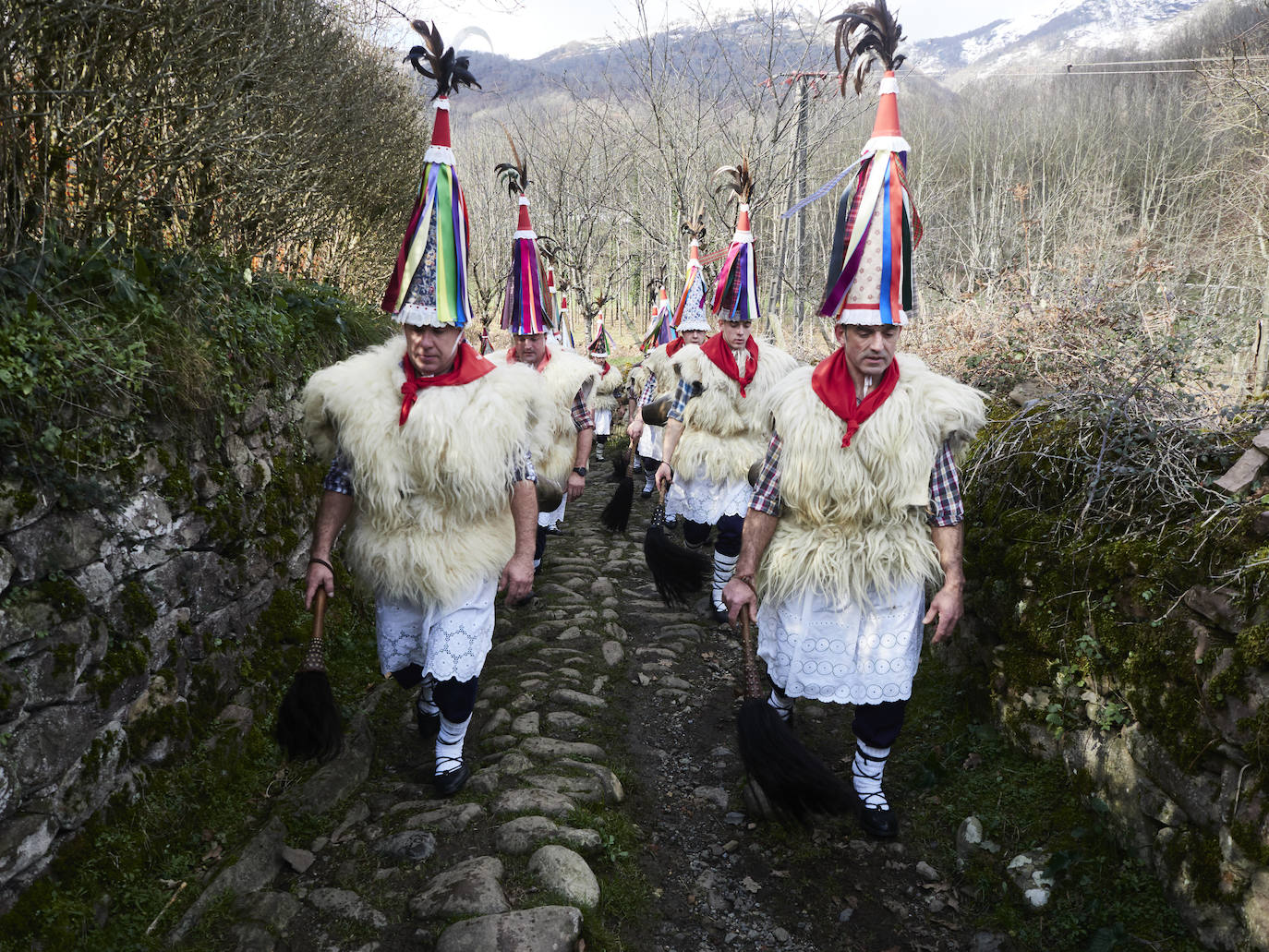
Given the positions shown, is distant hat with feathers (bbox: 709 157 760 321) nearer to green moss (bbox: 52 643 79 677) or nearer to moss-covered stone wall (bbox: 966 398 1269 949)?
moss-covered stone wall (bbox: 966 398 1269 949)

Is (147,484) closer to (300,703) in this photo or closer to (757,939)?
(300,703)

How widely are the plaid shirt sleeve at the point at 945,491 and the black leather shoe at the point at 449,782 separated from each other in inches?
95.6

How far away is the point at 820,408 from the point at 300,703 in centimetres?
252

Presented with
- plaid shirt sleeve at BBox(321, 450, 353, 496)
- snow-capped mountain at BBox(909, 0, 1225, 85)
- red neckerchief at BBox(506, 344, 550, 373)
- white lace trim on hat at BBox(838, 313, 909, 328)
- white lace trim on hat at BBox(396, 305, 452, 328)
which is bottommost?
plaid shirt sleeve at BBox(321, 450, 353, 496)

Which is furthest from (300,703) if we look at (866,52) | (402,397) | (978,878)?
(866,52)

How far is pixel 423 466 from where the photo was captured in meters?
3.40

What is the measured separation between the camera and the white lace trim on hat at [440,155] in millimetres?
3717

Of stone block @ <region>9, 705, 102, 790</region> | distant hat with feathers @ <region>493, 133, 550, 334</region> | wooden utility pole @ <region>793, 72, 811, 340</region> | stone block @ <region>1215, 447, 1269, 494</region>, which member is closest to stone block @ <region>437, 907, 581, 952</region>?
stone block @ <region>9, 705, 102, 790</region>

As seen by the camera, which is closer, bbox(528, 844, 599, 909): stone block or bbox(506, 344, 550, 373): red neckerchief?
bbox(528, 844, 599, 909): stone block

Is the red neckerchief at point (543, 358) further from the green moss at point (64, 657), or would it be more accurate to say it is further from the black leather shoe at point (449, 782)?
the green moss at point (64, 657)

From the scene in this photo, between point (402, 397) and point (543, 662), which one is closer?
point (402, 397)

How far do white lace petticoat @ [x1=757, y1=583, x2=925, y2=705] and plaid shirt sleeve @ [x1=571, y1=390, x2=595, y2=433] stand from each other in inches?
130

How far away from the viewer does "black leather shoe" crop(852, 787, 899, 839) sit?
11.3 feet

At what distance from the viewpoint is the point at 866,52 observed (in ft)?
12.2
